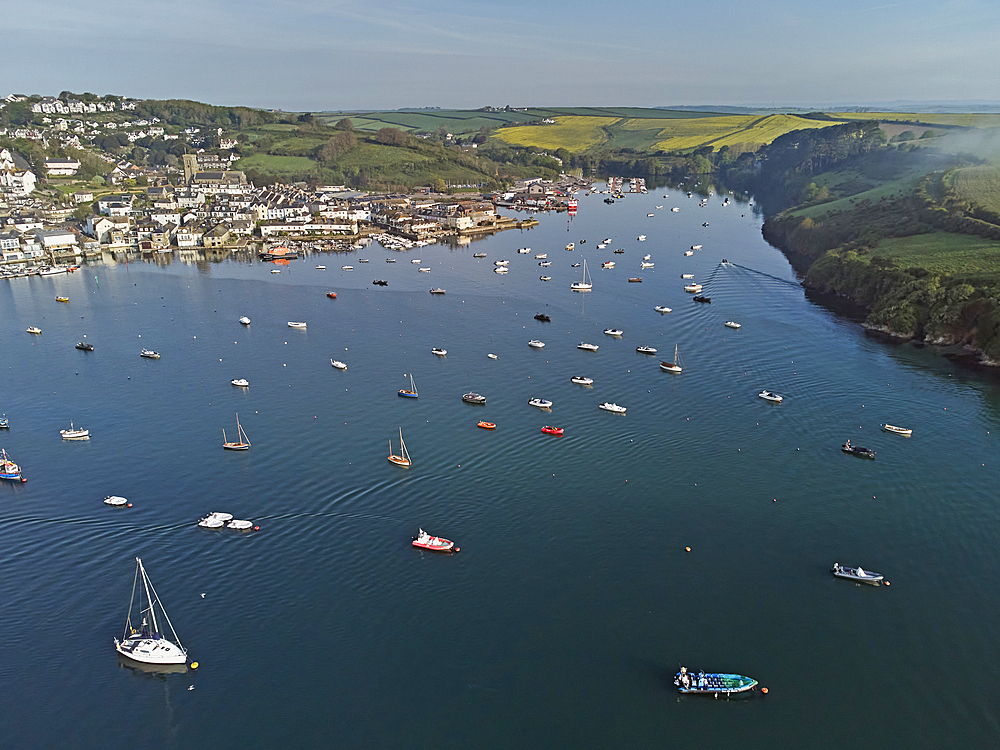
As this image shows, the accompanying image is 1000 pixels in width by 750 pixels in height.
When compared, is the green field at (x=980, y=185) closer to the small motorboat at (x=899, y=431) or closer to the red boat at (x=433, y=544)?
the small motorboat at (x=899, y=431)

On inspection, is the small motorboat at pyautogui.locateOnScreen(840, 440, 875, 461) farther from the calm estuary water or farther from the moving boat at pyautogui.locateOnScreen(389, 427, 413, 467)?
the moving boat at pyautogui.locateOnScreen(389, 427, 413, 467)

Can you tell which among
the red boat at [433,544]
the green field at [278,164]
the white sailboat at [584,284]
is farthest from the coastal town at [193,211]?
the red boat at [433,544]

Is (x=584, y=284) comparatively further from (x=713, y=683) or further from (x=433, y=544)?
(x=713, y=683)

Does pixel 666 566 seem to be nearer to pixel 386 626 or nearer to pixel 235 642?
pixel 386 626

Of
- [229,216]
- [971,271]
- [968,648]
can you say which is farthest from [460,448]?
[229,216]

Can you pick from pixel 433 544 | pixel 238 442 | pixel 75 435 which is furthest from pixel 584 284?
pixel 75 435
